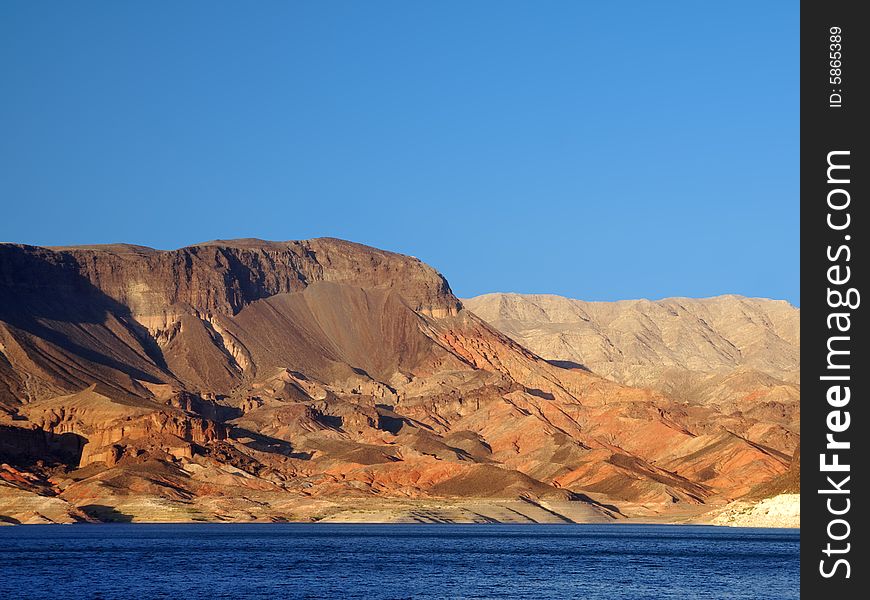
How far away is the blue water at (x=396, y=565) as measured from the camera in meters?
92.5

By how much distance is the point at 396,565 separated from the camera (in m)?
119

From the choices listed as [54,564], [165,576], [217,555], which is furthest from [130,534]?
[165,576]

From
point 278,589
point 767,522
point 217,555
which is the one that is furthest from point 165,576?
point 767,522

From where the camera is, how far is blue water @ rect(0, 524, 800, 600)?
303 ft

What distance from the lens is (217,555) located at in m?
133
